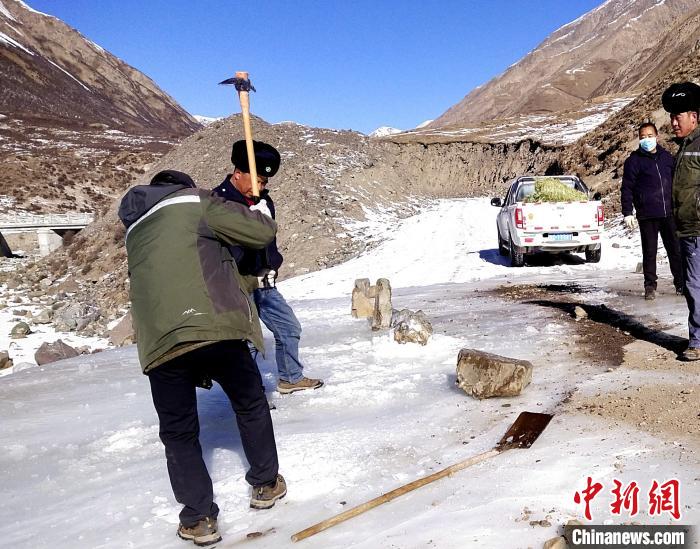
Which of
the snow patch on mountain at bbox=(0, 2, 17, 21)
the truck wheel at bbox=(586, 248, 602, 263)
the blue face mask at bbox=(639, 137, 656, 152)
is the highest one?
the snow patch on mountain at bbox=(0, 2, 17, 21)

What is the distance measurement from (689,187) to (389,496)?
Answer: 338 centimetres

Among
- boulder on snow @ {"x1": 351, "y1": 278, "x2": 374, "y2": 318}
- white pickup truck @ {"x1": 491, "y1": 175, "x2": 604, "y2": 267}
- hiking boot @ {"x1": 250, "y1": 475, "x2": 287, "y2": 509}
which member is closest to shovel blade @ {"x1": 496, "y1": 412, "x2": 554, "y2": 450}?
hiking boot @ {"x1": 250, "y1": 475, "x2": 287, "y2": 509}

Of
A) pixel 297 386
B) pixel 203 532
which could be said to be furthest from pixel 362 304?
pixel 203 532

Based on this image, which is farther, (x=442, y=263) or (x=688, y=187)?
(x=442, y=263)

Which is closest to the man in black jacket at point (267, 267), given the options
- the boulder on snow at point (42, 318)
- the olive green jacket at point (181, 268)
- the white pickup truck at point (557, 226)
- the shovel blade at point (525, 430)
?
the olive green jacket at point (181, 268)

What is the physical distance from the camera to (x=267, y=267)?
3.58 metres

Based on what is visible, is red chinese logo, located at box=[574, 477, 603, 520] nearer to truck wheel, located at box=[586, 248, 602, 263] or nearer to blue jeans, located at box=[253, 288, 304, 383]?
blue jeans, located at box=[253, 288, 304, 383]

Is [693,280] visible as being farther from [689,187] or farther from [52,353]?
[52,353]

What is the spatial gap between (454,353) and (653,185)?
3495 mm

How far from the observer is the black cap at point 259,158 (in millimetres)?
3598

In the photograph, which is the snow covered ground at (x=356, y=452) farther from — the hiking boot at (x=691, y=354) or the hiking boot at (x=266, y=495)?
the hiking boot at (x=691, y=354)

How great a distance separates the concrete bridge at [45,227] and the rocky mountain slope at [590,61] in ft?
187

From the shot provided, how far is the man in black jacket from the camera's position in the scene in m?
3.49

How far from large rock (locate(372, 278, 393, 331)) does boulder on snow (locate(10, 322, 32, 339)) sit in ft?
39.1
